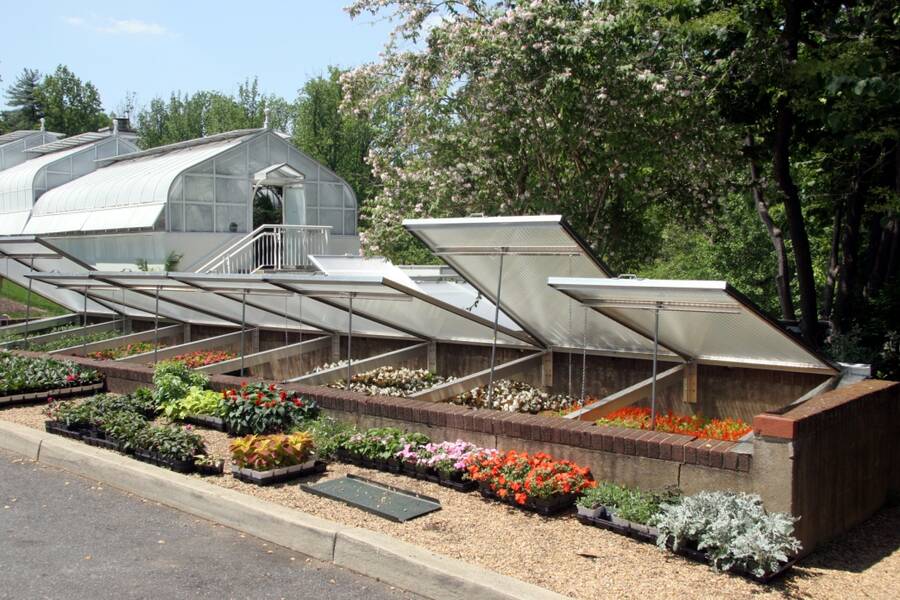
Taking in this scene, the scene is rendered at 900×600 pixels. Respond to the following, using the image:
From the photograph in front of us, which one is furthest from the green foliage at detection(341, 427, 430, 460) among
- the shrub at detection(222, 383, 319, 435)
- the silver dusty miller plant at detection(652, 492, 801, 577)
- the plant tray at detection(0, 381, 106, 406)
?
the plant tray at detection(0, 381, 106, 406)

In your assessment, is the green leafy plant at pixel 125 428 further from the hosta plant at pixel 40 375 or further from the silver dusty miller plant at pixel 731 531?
the silver dusty miller plant at pixel 731 531

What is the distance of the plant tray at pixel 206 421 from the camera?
9.25 metres

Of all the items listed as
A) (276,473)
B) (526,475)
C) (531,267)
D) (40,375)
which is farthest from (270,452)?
(40,375)

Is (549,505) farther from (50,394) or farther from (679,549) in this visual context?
(50,394)

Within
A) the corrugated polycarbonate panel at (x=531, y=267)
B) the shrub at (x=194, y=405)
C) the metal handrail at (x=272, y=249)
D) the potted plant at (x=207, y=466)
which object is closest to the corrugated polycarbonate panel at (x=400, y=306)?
the corrugated polycarbonate panel at (x=531, y=267)

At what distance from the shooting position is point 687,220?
1568 cm

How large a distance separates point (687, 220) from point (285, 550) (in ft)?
38.2

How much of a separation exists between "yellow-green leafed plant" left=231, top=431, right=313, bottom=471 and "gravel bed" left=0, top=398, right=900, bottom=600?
290 mm

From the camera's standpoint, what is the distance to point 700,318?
7.16m

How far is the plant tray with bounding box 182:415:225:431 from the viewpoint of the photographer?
9.25 metres

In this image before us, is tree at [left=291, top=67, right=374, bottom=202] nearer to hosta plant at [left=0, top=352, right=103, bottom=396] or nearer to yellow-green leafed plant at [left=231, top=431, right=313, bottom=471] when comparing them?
hosta plant at [left=0, top=352, right=103, bottom=396]

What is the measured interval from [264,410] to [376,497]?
246 cm

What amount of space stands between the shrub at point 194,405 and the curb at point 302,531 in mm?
1351

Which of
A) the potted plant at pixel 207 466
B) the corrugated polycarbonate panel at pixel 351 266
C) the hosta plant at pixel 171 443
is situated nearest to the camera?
the potted plant at pixel 207 466
